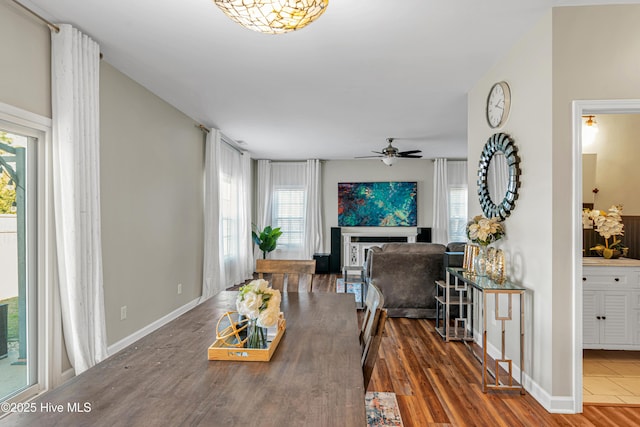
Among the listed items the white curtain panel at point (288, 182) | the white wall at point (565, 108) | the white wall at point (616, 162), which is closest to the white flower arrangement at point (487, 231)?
the white wall at point (565, 108)

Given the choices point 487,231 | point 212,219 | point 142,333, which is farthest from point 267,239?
point 487,231

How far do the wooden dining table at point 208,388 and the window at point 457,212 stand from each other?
7.37 m

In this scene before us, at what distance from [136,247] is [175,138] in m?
1.60

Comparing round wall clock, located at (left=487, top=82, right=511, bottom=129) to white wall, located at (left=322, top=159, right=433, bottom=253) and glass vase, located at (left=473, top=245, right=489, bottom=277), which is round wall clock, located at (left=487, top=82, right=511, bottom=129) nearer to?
glass vase, located at (left=473, top=245, right=489, bottom=277)

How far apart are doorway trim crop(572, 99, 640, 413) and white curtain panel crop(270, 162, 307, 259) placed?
6.53 m

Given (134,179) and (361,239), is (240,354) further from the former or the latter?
(361,239)

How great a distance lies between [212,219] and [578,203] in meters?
4.56

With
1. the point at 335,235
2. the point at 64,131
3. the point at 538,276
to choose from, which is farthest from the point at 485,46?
the point at 335,235

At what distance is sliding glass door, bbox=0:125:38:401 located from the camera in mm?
2402

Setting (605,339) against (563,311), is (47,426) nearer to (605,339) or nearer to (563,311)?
(563,311)

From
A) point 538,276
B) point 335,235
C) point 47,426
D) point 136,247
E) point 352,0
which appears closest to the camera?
point 47,426

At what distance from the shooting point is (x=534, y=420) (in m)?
2.33

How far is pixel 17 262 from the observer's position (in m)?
2.50

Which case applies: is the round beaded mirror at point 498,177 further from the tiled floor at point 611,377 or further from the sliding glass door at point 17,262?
the sliding glass door at point 17,262
